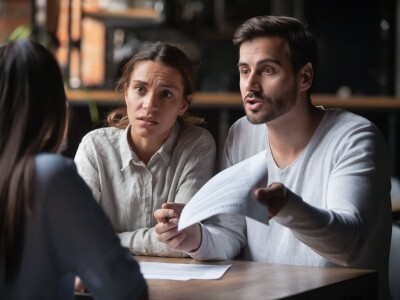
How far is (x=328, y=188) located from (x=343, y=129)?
17 cm

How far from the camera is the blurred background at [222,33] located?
25.7ft

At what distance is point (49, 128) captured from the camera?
156cm

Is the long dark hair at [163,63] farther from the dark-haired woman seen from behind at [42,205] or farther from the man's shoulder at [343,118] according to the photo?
the dark-haired woman seen from behind at [42,205]

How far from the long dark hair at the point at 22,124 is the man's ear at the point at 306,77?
94cm

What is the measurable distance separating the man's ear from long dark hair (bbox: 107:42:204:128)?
0.93 ft

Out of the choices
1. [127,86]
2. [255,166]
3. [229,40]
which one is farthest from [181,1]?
[255,166]

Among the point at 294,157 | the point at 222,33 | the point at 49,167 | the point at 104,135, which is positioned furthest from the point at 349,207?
the point at 222,33

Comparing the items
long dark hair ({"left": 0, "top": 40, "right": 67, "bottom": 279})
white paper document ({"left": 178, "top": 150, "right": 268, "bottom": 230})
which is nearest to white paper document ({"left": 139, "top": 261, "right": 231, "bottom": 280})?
white paper document ({"left": 178, "top": 150, "right": 268, "bottom": 230})

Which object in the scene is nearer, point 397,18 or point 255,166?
point 255,166

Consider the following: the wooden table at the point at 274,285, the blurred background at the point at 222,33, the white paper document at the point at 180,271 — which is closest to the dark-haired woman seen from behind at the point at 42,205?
the wooden table at the point at 274,285

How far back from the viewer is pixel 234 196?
181 cm

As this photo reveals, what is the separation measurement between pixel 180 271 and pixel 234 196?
11.6 inches

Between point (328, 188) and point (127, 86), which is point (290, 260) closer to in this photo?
point (328, 188)

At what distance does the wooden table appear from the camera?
1776 millimetres
